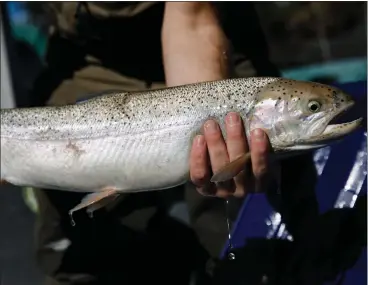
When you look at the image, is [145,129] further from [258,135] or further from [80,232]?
[80,232]

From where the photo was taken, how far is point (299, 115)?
122 centimetres

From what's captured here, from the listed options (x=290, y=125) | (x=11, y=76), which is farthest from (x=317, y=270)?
(x=11, y=76)

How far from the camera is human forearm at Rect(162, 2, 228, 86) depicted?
152 cm

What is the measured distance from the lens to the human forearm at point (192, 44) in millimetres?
1521

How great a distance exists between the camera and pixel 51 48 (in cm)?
215

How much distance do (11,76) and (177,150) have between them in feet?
4.25

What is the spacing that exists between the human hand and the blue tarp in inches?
18.3

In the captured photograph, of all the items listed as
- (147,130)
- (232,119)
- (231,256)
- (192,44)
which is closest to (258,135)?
(232,119)

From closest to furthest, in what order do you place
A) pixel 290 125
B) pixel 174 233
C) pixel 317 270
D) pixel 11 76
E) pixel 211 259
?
pixel 290 125 < pixel 317 270 < pixel 211 259 < pixel 174 233 < pixel 11 76

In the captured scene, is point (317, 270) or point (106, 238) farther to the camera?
point (106, 238)

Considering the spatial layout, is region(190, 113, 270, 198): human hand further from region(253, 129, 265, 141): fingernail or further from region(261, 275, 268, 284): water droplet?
region(261, 275, 268, 284): water droplet

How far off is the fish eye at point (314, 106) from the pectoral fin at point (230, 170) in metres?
0.16

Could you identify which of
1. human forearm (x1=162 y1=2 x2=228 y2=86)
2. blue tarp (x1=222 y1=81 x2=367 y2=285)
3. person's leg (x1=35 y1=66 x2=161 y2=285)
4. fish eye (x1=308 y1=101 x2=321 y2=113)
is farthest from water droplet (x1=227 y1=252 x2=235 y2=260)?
fish eye (x1=308 y1=101 x2=321 y2=113)

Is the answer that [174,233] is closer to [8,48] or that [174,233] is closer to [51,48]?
[51,48]
